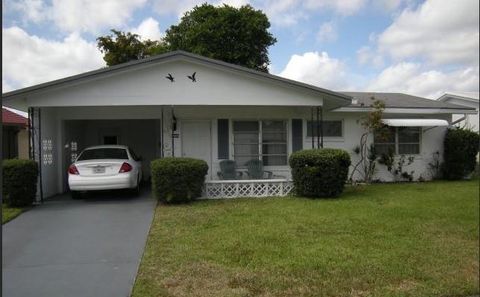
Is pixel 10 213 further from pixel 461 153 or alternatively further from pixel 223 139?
pixel 461 153

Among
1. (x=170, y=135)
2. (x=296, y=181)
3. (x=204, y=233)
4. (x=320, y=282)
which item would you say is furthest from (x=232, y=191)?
(x=320, y=282)

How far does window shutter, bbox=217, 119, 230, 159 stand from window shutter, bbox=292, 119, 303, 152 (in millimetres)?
2174

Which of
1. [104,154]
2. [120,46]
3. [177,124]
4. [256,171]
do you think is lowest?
[256,171]

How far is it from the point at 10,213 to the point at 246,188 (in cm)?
582

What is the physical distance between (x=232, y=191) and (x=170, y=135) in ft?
10.3

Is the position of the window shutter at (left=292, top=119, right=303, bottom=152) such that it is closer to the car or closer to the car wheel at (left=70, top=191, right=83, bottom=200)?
the car

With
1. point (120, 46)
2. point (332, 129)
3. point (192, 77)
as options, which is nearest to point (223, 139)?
point (192, 77)

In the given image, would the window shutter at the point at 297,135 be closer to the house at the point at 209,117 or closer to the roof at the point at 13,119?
the house at the point at 209,117

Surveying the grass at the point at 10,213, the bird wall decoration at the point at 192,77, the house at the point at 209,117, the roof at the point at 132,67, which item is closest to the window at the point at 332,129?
the house at the point at 209,117

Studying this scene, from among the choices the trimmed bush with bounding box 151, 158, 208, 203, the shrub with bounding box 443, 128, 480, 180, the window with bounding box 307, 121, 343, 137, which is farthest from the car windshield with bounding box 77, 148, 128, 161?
the shrub with bounding box 443, 128, 480, 180

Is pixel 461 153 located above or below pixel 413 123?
below

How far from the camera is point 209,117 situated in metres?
15.7

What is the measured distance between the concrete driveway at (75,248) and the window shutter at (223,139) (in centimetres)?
399

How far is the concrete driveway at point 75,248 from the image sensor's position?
602 centimetres
